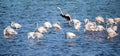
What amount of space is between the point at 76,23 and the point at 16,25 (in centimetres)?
413

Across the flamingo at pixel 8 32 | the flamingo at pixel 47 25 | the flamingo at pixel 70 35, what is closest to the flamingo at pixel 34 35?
the flamingo at pixel 8 32

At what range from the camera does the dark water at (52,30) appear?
68.8ft

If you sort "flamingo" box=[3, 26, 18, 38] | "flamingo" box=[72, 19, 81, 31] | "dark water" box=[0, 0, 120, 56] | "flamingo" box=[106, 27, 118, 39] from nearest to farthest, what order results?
"dark water" box=[0, 0, 120, 56] → "flamingo" box=[106, 27, 118, 39] → "flamingo" box=[3, 26, 18, 38] → "flamingo" box=[72, 19, 81, 31]

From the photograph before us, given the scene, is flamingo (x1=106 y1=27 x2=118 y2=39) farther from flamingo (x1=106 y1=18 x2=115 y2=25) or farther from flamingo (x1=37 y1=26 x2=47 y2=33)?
flamingo (x1=37 y1=26 x2=47 y2=33)

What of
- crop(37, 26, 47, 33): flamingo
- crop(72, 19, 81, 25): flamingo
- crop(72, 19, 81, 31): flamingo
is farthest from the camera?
crop(72, 19, 81, 25): flamingo

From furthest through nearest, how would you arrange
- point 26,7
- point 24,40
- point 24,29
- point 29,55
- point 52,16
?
point 26,7 → point 52,16 → point 24,29 → point 24,40 → point 29,55

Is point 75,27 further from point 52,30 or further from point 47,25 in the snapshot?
point 47,25

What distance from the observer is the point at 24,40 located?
22.5m

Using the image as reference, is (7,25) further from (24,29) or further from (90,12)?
(90,12)

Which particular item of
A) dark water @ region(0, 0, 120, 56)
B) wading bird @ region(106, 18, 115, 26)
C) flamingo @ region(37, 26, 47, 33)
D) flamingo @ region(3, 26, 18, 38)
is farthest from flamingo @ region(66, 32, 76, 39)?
wading bird @ region(106, 18, 115, 26)

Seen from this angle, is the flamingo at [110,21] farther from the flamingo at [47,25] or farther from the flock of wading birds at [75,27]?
the flamingo at [47,25]

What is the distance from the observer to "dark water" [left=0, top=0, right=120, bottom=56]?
21.0m

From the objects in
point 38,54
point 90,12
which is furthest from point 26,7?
point 38,54

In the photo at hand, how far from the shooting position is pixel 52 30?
24484mm
